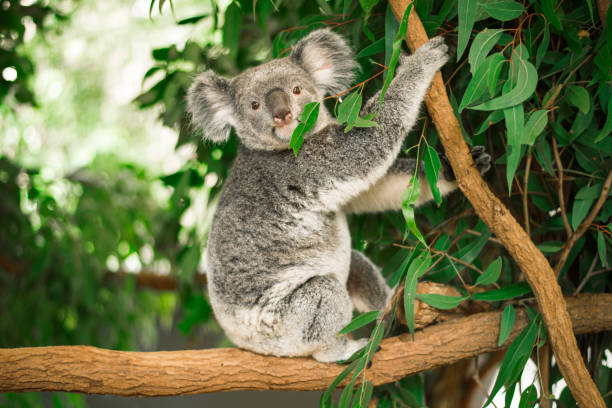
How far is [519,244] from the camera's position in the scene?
167 cm

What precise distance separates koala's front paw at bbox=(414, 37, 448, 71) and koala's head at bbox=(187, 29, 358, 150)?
0.53m

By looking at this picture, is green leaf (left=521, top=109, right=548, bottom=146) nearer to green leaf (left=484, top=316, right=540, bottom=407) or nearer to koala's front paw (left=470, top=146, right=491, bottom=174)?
koala's front paw (left=470, top=146, right=491, bottom=174)

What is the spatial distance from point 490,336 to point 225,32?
64.9 inches

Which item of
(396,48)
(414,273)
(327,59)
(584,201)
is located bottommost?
(414,273)

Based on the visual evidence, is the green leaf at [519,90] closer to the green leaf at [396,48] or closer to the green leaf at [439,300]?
the green leaf at [396,48]

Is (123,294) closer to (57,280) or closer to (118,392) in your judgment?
(57,280)

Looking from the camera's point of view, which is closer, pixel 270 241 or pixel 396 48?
pixel 396 48

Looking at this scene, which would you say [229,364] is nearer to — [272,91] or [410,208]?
[410,208]

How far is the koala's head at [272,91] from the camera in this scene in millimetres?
2211

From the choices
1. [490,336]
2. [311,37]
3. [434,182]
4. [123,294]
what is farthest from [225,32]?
[123,294]

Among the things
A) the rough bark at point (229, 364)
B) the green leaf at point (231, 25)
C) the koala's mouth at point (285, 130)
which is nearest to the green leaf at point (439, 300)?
the rough bark at point (229, 364)

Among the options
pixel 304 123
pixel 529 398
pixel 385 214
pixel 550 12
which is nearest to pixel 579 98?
pixel 550 12

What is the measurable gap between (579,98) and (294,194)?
1.09 metres

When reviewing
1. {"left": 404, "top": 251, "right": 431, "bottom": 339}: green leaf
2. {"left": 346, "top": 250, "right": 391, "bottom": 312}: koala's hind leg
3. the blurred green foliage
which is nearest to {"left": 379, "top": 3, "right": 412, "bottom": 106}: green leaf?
the blurred green foliage
